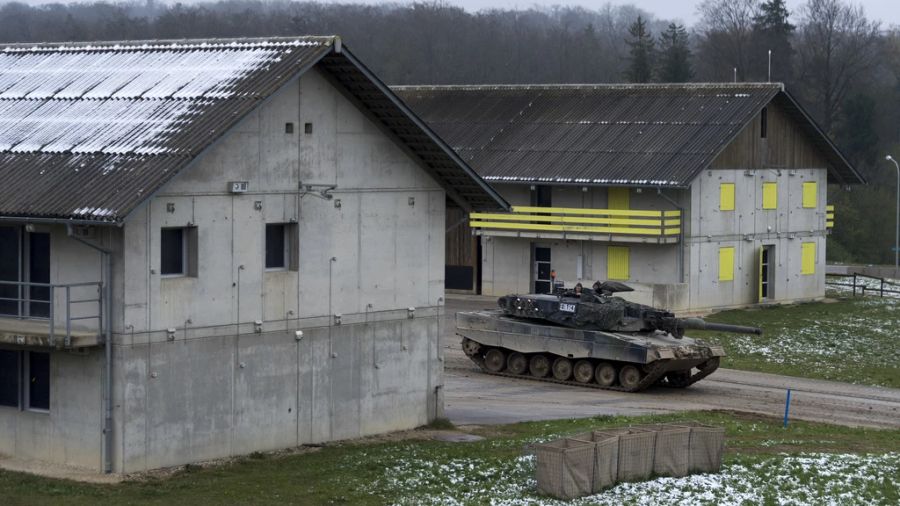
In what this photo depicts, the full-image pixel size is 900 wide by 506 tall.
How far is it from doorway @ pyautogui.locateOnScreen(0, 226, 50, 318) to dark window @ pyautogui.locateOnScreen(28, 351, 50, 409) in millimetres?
782

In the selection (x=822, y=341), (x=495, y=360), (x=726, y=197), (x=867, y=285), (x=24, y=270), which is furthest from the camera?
(x=867, y=285)

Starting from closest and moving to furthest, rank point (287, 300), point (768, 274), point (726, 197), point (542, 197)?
1. point (287, 300)
2. point (726, 197)
3. point (542, 197)
4. point (768, 274)

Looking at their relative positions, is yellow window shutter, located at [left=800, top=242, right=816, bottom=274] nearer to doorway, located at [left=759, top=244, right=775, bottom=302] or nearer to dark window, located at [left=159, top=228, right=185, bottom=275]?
doorway, located at [left=759, top=244, right=775, bottom=302]

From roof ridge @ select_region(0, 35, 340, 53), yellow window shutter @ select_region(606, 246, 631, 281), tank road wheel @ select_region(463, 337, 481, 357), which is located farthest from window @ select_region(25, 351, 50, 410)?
yellow window shutter @ select_region(606, 246, 631, 281)

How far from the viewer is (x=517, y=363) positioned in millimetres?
42375

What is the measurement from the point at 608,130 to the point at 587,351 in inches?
726

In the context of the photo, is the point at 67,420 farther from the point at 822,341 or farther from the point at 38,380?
the point at 822,341

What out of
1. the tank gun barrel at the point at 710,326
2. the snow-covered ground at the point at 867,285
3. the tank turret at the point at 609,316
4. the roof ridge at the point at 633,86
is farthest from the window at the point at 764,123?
the tank gun barrel at the point at 710,326

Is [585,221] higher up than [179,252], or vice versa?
[585,221]

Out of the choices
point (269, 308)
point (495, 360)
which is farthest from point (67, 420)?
point (495, 360)

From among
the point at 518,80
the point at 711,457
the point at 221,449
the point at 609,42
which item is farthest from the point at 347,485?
the point at 609,42

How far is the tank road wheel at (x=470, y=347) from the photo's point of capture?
43188mm

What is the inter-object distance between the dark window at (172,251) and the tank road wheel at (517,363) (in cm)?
1609

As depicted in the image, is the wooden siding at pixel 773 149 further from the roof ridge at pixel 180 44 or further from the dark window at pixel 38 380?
the dark window at pixel 38 380
